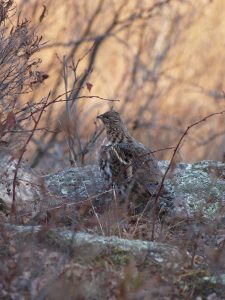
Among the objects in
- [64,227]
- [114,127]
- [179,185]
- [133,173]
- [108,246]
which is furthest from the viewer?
[114,127]

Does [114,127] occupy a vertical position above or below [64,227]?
above

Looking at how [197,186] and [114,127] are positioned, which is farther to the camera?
[114,127]

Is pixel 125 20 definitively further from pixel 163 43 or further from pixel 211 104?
pixel 211 104

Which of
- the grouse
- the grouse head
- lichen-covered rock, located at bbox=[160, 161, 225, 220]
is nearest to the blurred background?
the grouse head

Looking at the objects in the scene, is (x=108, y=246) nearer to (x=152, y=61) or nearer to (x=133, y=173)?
(x=133, y=173)

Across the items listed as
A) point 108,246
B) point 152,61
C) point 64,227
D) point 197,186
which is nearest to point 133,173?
point 197,186

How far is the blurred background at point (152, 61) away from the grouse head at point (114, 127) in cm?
581

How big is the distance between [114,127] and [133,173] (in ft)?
3.61

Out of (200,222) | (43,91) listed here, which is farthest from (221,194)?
(43,91)

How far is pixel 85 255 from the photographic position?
17.2ft

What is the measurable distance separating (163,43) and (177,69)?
1.91ft

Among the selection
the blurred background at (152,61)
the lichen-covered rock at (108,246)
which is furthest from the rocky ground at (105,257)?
the blurred background at (152,61)

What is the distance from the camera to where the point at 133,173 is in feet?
24.5

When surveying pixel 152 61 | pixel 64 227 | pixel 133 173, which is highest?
pixel 152 61
